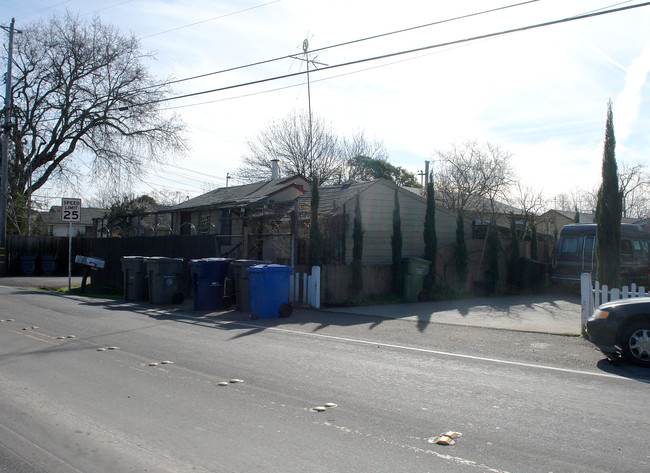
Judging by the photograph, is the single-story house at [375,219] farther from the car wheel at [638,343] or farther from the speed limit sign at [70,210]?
the car wheel at [638,343]

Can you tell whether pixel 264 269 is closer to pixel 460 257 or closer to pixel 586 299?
pixel 586 299

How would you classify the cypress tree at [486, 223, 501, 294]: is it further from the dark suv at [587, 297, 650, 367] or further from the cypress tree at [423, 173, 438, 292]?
the dark suv at [587, 297, 650, 367]

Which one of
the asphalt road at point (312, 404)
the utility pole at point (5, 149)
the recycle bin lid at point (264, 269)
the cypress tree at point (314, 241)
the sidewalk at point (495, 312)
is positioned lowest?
the asphalt road at point (312, 404)

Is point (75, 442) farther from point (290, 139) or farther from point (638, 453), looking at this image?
point (290, 139)

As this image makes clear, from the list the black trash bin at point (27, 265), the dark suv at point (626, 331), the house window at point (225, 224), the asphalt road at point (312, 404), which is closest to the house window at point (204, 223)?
the house window at point (225, 224)

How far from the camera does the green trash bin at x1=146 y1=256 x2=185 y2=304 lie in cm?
1620

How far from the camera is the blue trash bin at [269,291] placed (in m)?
13.2

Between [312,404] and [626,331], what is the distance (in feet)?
17.2

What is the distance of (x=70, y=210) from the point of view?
803 inches

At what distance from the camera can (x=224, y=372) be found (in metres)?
7.33

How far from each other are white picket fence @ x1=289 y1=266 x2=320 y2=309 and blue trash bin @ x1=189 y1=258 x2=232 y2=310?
2082 millimetres

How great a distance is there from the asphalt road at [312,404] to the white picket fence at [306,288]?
477 centimetres

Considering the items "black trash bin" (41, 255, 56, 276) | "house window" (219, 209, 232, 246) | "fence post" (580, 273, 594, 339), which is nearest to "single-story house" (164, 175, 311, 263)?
"house window" (219, 209, 232, 246)

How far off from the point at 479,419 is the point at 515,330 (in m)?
6.69
